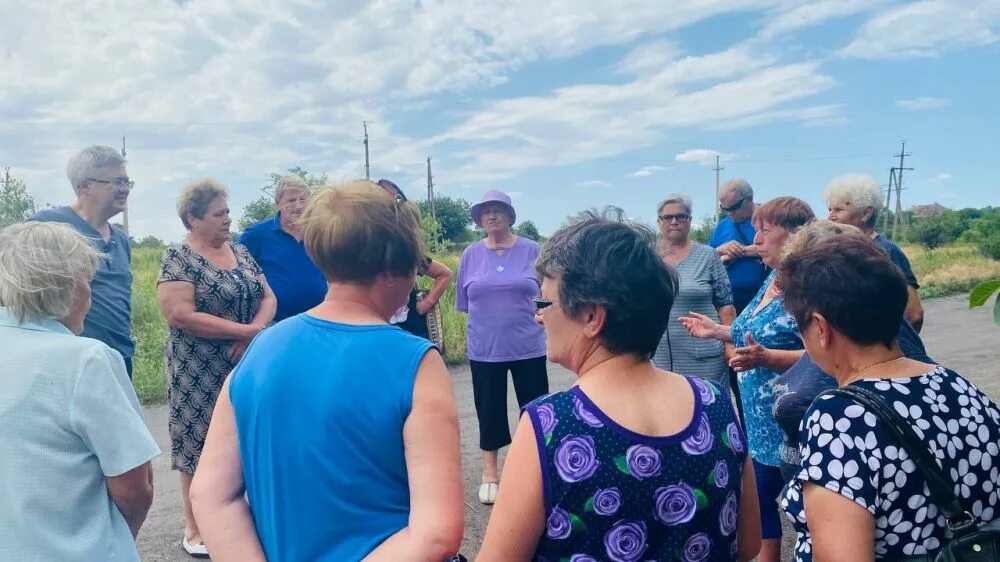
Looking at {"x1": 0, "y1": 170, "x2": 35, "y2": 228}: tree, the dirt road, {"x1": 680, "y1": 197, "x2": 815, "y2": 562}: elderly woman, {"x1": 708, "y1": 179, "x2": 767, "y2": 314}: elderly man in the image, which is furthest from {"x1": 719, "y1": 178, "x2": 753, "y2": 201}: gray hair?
{"x1": 0, "y1": 170, "x2": 35, "y2": 228}: tree

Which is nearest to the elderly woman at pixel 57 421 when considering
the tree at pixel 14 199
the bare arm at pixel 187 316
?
the bare arm at pixel 187 316

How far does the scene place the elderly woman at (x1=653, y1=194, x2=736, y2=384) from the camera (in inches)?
150

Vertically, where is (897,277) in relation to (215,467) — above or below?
above

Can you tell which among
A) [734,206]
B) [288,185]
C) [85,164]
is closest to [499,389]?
[288,185]

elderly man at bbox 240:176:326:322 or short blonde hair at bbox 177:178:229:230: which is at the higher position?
short blonde hair at bbox 177:178:229:230

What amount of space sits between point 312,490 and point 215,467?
249 millimetres

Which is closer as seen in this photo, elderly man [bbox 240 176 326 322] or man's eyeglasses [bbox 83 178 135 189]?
man's eyeglasses [bbox 83 178 135 189]

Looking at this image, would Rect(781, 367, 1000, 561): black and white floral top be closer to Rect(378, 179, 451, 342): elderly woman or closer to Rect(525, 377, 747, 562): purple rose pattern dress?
Rect(525, 377, 747, 562): purple rose pattern dress

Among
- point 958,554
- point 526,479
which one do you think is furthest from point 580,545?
point 958,554

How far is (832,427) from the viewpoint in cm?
157

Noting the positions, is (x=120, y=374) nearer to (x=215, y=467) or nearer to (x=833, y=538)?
(x=215, y=467)

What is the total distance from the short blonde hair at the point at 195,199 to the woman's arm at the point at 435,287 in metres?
1.38

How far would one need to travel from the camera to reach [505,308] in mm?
4301

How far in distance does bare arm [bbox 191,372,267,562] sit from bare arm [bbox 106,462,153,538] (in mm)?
454
